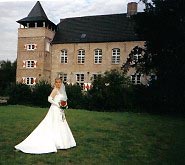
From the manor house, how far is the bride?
90.7 ft

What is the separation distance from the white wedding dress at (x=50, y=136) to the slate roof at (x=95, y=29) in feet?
92.7

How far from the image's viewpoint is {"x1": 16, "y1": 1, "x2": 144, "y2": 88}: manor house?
36.7 metres

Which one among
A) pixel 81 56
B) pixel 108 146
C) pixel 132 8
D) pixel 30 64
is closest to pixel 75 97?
pixel 81 56

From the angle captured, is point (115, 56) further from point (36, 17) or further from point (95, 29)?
point (36, 17)

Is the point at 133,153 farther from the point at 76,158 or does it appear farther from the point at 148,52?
the point at 148,52

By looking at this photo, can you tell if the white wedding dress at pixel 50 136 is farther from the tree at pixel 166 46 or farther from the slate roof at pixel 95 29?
the slate roof at pixel 95 29

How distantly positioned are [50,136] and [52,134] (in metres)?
0.09

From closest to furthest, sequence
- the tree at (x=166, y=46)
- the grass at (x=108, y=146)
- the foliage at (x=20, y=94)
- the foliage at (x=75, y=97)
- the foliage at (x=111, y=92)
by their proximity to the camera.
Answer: the grass at (x=108, y=146) < the tree at (x=166, y=46) < the foliage at (x=111, y=92) < the foliage at (x=75, y=97) < the foliage at (x=20, y=94)

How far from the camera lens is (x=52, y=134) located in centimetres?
834

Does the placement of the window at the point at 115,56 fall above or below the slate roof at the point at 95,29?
below

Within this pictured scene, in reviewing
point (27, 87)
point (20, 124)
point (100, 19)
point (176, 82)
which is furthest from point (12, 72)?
point (20, 124)

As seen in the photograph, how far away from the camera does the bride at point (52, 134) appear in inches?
320

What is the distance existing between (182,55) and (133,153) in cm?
1005

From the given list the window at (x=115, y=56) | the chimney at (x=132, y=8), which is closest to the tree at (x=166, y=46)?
the window at (x=115, y=56)
